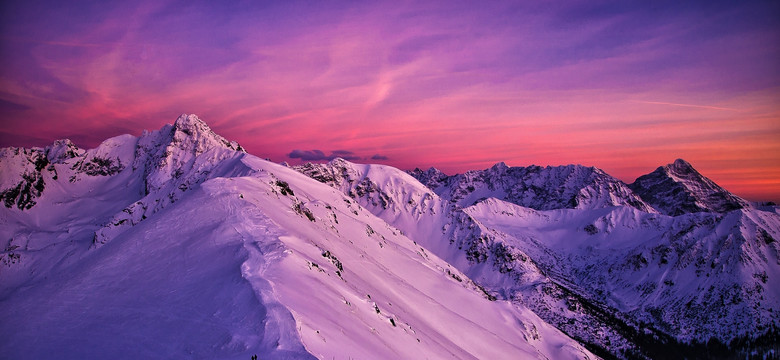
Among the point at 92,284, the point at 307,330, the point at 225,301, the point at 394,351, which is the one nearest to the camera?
the point at 307,330

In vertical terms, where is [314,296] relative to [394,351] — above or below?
above

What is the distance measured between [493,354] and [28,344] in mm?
44937

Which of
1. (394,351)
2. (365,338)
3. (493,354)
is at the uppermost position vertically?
(365,338)

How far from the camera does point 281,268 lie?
19.7 m

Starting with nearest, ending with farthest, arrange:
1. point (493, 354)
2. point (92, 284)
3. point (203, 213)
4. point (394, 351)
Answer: point (394, 351) < point (92, 284) < point (203, 213) < point (493, 354)

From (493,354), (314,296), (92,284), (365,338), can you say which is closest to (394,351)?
(365,338)

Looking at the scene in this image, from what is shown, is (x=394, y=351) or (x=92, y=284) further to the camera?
(x=92, y=284)

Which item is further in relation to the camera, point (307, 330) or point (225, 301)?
point (225, 301)

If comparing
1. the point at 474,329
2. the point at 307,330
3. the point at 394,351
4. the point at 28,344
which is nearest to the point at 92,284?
the point at 28,344

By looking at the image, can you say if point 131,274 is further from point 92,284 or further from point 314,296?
point 314,296

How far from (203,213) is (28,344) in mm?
12149

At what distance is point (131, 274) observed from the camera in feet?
67.6

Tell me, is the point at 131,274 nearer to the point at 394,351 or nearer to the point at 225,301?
the point at 225,301

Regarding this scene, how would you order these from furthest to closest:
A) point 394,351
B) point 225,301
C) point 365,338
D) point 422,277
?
point 422,277
point 394,351
point 365,338
point 225,301
